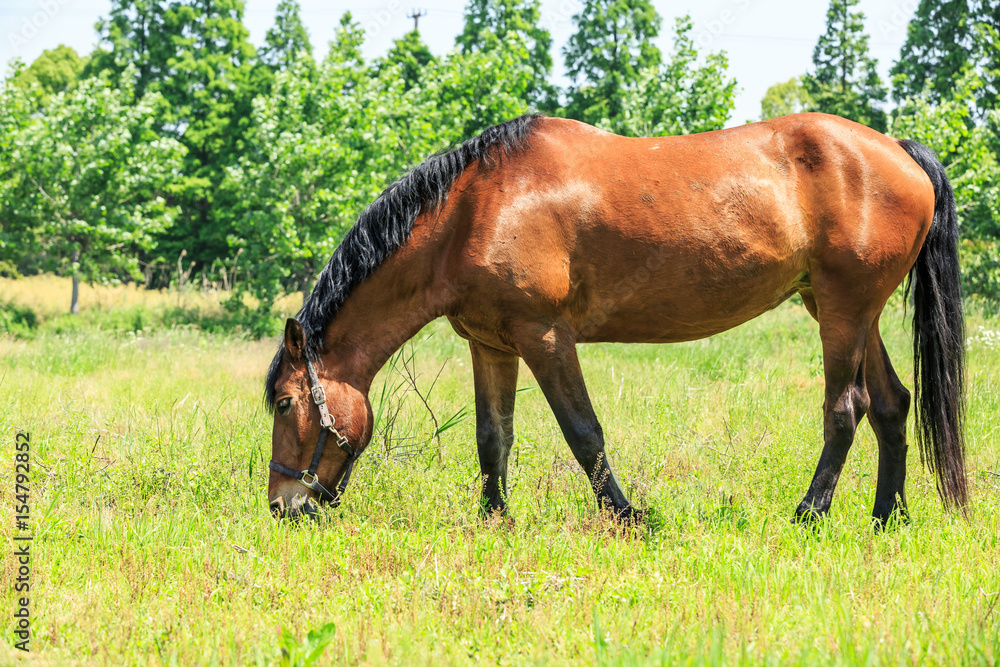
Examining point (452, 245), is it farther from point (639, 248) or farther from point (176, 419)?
point (176, 419)

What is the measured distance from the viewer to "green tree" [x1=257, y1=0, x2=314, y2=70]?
28172 mm

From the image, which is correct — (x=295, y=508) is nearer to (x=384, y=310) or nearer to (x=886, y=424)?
(x=384, y=310)

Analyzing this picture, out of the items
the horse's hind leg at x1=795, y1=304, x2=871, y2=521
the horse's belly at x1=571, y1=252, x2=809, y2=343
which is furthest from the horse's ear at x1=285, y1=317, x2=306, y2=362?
the horse's hind leg at x1=795, y1=304, x2=871, y2=521

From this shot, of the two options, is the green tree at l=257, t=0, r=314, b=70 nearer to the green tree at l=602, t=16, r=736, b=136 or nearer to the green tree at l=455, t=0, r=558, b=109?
the green tree at l=455, t=0, r=558, b=109

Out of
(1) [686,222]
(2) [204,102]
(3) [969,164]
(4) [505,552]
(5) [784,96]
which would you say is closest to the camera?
(4) [505,552]

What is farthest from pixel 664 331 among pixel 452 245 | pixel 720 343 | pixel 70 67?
pixel 70 67

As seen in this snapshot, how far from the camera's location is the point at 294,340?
3844mm

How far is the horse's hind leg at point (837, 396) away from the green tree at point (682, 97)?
11.6m

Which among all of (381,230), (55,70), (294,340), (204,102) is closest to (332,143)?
(381,230)

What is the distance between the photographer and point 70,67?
34375 millimetres

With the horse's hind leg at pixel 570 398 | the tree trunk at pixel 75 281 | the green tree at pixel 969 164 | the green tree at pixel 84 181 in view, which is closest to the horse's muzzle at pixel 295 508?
the horse's hind leg at pixel 570 398

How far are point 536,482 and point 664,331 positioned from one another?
130 cm

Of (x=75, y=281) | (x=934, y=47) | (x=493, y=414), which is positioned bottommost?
(x=75, y=281)

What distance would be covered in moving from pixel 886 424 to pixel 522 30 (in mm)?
23816
